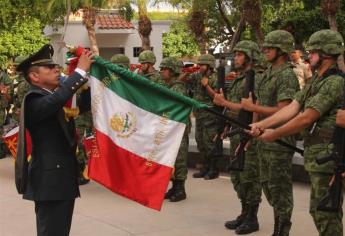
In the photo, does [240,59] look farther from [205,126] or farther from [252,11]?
[252,11]

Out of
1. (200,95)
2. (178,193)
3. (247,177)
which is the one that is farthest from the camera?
(200,95)

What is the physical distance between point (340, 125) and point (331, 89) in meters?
0.41

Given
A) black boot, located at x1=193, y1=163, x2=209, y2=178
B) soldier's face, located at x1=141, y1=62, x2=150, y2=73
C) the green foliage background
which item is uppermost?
soldier's face, located at x1=141, y1=62, x2=150, y2=73

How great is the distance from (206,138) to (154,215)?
274 cm

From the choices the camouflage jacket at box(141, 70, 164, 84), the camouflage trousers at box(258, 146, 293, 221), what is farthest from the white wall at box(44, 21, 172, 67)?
the camouflage trousers at box(258, 146, 293, 221)

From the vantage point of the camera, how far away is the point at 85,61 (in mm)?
4414

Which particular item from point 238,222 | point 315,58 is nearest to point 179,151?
point 238,222

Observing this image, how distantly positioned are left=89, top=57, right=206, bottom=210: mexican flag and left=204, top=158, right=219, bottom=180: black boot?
4863 mm

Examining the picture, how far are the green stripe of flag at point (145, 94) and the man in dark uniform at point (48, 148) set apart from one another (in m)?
0.37

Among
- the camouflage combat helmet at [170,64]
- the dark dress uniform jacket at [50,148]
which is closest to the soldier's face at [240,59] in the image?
the camouflage combat helmet at [170,64]

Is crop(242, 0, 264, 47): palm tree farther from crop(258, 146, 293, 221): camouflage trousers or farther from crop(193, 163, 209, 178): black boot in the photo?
crop(258, 146, 293, 221): camouflage trousers

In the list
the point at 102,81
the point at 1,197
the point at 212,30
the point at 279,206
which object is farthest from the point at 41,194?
the point at 212,30

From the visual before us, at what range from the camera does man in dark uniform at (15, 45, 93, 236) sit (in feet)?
13.8

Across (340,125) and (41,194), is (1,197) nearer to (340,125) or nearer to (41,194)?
(41,194)
